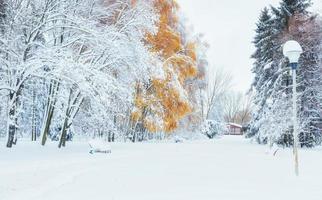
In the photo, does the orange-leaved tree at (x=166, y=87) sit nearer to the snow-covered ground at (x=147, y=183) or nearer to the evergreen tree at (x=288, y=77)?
the evergreen tree at (x=288, y=77)

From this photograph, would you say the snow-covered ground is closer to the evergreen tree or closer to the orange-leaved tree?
the orange-leaved tree

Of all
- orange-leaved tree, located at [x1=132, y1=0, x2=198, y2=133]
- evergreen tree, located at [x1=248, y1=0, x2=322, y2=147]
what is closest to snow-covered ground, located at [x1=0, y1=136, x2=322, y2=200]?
orange-leaved tree, located at [x1=132, y1=0, x2=198, y2=133]

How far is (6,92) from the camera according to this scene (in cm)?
1758

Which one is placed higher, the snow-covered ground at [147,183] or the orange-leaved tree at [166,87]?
the orange-leaved tree at [166,87]

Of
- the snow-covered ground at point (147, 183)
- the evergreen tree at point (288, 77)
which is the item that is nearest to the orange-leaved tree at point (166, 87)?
the evergreen tree at point (288, 77)

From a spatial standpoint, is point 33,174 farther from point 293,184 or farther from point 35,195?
Result: point 293,184

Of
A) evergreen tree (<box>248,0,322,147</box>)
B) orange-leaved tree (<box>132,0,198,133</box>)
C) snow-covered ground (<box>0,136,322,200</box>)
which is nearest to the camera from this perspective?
snow-covered ground (<box>0,136,322,200</box>)

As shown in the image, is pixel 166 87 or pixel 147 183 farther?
pixel 166 87

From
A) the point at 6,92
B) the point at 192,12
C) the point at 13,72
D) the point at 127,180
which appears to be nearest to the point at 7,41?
the point at 13,72

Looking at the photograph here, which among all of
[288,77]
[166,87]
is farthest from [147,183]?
[288,77]

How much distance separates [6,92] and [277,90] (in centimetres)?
2012

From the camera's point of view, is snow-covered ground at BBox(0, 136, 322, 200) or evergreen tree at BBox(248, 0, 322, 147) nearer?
snow-covered ground at BBox(0, 136, 322, 200)

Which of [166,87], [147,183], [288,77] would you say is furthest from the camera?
[288,77]

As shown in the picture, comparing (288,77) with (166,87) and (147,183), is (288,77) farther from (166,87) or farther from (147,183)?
(147,183)
